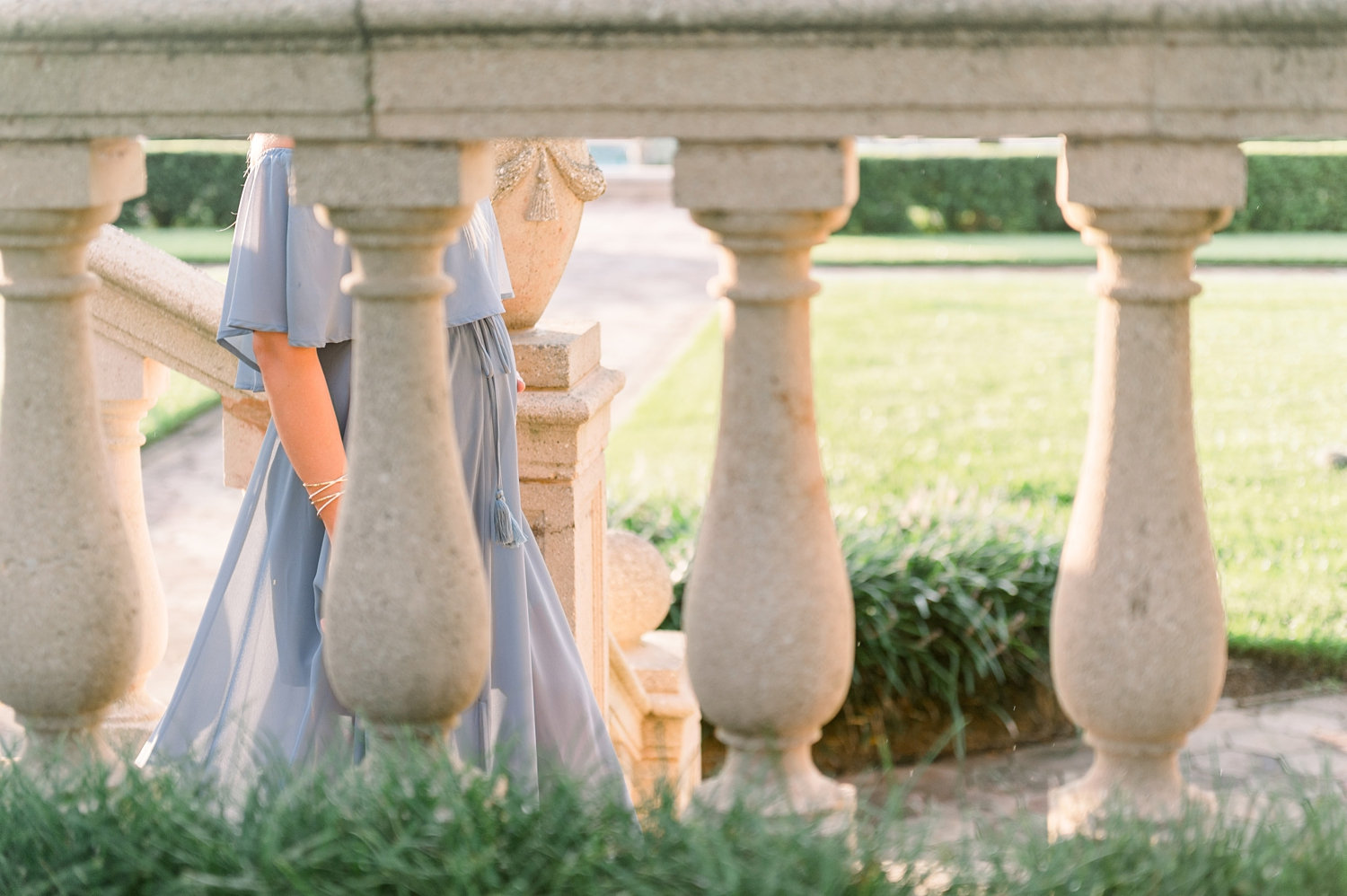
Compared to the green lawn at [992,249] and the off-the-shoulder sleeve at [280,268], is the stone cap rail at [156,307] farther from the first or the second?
the green lawn at [992,249]

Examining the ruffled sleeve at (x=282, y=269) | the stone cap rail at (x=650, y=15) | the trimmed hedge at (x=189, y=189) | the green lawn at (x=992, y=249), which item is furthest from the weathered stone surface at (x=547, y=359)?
the trimmed hedge at (x=189, y=189)

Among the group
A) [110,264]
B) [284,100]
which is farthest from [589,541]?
[284,100]

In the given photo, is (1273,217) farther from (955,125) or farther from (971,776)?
(955,125)

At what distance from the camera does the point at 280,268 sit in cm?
225

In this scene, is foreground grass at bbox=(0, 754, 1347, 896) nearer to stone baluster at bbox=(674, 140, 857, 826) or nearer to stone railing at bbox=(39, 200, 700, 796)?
stone baluster at bbox=(674, 140, 857, 826)

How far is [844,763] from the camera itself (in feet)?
18.1

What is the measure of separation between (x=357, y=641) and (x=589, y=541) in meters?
1.38

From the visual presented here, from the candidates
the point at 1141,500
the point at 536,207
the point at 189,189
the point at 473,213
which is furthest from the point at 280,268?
the point at 189,189

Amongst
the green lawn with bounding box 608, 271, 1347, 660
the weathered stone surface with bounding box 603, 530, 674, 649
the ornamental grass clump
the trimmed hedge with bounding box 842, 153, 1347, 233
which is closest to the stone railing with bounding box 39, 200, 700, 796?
the weathered stone surface with bounding box 603, 530, 674, 649

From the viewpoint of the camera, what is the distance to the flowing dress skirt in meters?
2.34

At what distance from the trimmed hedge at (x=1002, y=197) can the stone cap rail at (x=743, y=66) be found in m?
21.1

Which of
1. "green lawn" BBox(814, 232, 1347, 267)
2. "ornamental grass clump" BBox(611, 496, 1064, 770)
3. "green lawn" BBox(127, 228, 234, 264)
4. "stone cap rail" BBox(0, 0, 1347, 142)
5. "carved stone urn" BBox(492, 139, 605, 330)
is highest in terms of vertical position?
"stone cap rail" BBox(0, 0, 1347, 142)

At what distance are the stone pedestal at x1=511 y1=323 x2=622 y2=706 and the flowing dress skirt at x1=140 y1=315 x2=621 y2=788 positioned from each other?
1.42ft

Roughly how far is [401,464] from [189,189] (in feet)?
78.0
